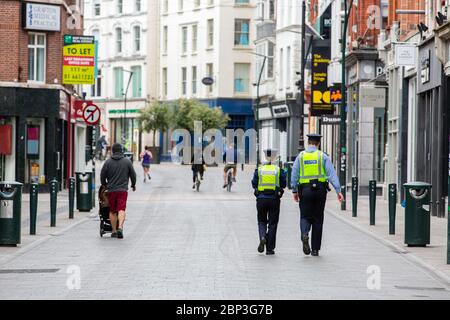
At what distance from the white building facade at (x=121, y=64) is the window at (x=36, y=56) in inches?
2116

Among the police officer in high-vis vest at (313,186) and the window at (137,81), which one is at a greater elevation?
the window at (137,81)

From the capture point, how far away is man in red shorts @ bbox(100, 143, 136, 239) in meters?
22.6

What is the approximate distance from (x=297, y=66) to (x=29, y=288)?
61.1 metres

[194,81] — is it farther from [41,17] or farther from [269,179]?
[269,179]

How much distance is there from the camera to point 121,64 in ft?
331

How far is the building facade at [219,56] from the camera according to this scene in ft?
298

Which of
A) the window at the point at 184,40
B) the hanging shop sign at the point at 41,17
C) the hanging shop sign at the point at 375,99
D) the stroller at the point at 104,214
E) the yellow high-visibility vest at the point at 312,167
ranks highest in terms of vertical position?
the window at the point at 184,40

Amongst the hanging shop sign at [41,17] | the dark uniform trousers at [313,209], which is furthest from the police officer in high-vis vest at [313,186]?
the hanging shop sign at [41,17]

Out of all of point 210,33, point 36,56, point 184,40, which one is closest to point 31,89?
point 36,56

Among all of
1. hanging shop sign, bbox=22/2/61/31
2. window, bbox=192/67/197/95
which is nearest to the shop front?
hanging shop sign, bbox=22/2/61/31

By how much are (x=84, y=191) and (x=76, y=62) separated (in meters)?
9.86

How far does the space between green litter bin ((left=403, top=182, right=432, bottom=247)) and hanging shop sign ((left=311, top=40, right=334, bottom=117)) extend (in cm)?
2832

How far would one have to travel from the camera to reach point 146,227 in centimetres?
2541

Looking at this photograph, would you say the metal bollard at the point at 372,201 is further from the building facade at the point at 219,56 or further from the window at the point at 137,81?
the window at the point at 137,81
